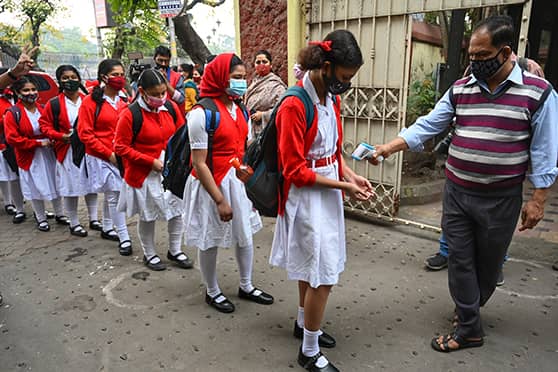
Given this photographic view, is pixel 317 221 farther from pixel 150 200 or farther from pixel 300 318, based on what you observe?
pixel 150 200

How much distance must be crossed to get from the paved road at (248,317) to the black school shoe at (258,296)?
0.05 m

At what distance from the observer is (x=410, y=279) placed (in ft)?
11.7

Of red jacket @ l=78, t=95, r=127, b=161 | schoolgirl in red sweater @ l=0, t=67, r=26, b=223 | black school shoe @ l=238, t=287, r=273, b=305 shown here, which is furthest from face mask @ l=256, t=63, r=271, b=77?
schoolgirl in red sweater @ l=0, t=67, r=26, b=223

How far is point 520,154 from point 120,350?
2.72 metres

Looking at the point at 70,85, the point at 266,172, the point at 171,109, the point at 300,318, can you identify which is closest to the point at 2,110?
the point at 70,85

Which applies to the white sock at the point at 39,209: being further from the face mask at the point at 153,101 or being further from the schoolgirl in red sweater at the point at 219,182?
the schoolgirl in red sweater at the point at 219,182

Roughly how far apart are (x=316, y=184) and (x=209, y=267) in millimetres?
1289

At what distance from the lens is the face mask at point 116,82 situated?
4090 millimetres

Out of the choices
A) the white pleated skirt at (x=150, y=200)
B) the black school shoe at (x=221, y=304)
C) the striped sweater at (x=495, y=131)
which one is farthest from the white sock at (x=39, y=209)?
the striped sweater at (x=495, y=131)

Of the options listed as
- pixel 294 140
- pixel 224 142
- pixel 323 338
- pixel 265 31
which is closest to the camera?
pixel 294 140

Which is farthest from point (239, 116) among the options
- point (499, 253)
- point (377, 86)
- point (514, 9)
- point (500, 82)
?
point (514, 9)

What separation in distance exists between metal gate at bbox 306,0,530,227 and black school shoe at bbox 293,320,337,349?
238cm

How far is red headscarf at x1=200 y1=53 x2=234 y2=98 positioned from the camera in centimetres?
269

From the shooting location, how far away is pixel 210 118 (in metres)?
2.68
